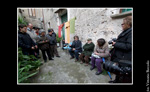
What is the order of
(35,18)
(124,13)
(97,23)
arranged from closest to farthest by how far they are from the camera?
(124,13) → (97,23) → (35,18)

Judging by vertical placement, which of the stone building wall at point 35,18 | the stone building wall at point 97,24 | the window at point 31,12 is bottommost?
the stone building wall at point 97,24

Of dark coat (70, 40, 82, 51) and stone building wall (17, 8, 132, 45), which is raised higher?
stone building wall (17, 8, 132, 45)

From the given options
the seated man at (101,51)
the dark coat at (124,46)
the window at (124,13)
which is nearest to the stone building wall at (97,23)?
the window at (124,13)

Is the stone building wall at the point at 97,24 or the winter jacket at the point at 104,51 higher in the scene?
the stone building wall at the point at 97,24

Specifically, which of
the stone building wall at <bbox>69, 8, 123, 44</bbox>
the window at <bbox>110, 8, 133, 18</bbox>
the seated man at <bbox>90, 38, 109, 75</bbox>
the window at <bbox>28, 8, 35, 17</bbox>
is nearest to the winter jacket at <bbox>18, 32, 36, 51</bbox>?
the seated man at <bbox>90, 38, 109, 75</bbox>

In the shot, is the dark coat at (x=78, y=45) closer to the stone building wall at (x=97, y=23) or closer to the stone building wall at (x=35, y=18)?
the stone building wall at (x=97, y=23)

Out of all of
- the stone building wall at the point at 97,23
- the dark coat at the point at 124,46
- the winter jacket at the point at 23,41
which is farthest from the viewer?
the stone building wall at the point at 97,23

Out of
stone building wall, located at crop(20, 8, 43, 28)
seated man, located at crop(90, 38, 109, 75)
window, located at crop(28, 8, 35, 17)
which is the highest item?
window, located at crop(28, 8, 35, 17)

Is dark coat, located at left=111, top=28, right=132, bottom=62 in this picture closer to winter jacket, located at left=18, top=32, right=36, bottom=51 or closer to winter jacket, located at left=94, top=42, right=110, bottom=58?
winter jacket, located at left=94, top=42, right=110, bottom=58

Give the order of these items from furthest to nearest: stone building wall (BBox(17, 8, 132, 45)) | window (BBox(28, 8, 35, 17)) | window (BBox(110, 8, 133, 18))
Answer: window (BBox(28, 8, 35, 17)) < stone building wall (BBox(17, 8, 132, 45)) < window (BBox(110, 8, 133, 18))

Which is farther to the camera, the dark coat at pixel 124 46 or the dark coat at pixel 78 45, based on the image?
the dark coat at pixel 78 45

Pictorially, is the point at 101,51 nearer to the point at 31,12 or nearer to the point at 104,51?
the point at 104,51

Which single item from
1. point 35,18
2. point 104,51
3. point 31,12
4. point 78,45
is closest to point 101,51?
point 104,51

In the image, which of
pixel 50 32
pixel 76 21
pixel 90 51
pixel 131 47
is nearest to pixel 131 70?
pixel 131 47
